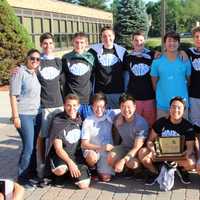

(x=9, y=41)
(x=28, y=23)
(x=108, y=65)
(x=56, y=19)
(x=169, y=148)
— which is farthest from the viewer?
(x=56, y=19)

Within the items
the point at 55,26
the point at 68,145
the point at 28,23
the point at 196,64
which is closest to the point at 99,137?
the point at 68,145

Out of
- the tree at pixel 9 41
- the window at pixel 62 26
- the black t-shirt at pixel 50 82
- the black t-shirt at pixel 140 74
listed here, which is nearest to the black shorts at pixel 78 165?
the black t-shirt at pixel 50 82

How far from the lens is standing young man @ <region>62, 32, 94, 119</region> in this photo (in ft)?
21.3

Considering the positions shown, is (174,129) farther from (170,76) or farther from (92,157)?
(92,157)

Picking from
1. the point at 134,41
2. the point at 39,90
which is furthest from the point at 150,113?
the point at 39,90

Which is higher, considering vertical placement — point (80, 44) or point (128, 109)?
point (80, 44)

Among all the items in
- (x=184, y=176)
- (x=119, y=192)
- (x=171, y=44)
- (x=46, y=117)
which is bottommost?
(x=119, y=192)

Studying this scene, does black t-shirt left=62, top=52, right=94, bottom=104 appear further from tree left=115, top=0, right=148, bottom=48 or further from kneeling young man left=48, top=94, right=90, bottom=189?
tree left=115, top=0, right=148, bottom=48

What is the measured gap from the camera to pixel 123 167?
629 centimetres

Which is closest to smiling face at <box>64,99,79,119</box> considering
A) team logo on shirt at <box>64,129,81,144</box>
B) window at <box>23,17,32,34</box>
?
team logo on shirt at <box>64,129,81,144</box>

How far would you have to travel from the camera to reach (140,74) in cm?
657

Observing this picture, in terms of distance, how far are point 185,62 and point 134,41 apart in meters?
0.78

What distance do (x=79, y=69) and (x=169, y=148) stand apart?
5.19 feet

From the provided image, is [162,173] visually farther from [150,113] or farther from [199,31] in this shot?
[199,31]
